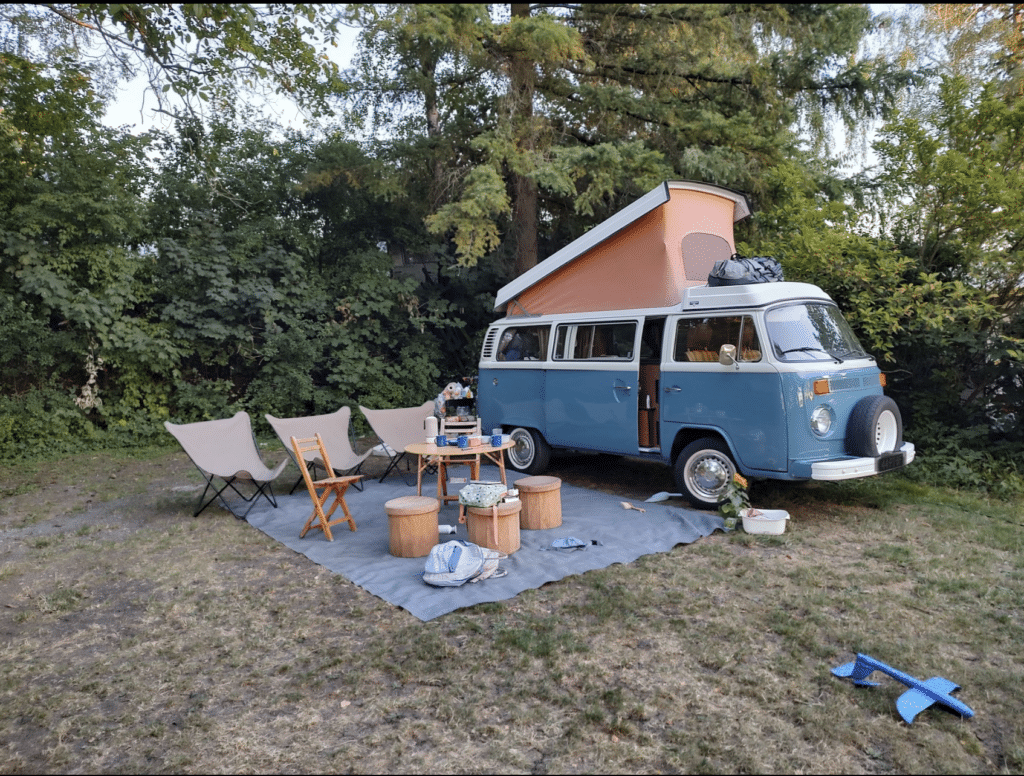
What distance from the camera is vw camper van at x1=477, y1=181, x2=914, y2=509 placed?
5945 mm

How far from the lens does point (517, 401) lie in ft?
28.2

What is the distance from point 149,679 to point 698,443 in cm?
489

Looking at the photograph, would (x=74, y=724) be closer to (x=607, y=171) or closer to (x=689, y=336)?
(x=689, y=336)

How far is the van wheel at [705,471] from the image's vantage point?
6.46m

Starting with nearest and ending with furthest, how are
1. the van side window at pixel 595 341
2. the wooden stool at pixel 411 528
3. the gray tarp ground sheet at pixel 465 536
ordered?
the gray tarp ground sheet at pixel 465 536, the wooden stool at pixel 411 528, the van side window at pixel 595 341

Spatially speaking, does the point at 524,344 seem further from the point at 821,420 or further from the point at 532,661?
the point at 532,661

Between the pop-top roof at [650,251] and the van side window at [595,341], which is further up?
the pop-top roof at [650,251]

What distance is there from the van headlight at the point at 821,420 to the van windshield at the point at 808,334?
1.49 ft

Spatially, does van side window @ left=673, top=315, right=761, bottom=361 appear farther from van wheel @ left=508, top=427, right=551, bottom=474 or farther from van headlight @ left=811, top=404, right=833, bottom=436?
van wheel @ left=508, top=427, right=551, bottom=474

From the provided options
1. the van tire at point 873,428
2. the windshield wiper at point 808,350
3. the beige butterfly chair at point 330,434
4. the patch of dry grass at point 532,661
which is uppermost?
the windshield wiper at point 808,350

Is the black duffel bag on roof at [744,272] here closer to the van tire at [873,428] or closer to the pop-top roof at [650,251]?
the pop-top roof at [650,251]

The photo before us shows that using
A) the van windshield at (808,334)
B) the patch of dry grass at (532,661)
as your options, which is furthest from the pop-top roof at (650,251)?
the patch of dry grass at (532,661)

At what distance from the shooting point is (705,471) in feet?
21.7

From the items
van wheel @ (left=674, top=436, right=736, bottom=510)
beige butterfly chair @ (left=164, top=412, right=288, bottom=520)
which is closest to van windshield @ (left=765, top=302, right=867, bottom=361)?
van wheel @ (left=674, top=436, right=736, bottom=510)
